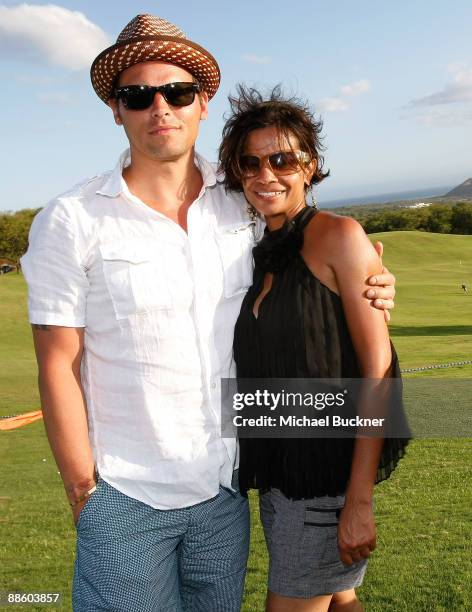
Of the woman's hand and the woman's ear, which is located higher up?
the woman's ear

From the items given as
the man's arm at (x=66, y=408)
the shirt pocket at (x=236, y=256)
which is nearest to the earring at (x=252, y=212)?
the shirt pocket at (x=236, y=256)

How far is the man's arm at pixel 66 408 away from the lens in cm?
262

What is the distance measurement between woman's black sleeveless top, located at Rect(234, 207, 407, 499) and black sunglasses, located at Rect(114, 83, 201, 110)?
674 mm

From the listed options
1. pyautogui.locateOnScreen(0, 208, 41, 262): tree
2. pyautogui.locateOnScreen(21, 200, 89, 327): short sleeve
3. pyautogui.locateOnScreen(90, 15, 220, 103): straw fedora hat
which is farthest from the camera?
pyautogui.locateOnScreen(0, 208, 41, 262): tree

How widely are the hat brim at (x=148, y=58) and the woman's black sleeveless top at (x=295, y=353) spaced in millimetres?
782

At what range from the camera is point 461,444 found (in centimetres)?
775

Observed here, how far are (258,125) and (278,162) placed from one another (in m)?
0.18

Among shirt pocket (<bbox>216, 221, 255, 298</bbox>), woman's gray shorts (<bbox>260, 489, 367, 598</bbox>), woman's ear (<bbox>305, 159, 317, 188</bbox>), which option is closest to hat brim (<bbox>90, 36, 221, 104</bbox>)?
woman's ear (<bbox>305, 159, 317, 188</bbox>)

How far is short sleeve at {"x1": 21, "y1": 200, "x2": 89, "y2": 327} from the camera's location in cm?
258

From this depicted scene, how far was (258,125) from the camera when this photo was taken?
116 inches

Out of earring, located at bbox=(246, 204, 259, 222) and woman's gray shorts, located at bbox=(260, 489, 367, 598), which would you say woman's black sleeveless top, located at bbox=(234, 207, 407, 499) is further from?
earring, located at bbox=(246, 204, 259, 222)

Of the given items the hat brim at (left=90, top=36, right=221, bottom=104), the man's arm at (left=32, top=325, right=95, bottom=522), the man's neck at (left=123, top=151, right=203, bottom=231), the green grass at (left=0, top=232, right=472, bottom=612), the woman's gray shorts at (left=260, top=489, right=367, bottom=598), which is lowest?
the green grass at (left=0, top=232, right=472, bottom=612)

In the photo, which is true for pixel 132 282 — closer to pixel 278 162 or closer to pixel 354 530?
pixel 278 162

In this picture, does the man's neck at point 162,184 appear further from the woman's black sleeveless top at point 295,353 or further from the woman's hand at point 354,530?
the woman's hand at point 354,530
